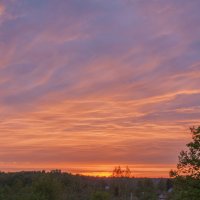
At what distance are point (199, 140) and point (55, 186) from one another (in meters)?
62.9

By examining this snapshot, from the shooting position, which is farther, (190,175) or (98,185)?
(98,185)

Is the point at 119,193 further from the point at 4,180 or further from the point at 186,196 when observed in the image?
the point at 186,196

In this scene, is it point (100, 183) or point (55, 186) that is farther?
point (100, 183)

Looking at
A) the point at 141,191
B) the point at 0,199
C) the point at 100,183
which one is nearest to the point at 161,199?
the point at 141,191

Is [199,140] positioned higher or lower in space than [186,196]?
higher

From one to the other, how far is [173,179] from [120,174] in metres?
110

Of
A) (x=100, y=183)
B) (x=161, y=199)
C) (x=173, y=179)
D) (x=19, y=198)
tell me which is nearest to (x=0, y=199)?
(x=19, y=198)

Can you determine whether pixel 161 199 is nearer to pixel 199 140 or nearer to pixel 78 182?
pixel 78 182

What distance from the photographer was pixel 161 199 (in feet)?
360

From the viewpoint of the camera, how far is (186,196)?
88.5 ft

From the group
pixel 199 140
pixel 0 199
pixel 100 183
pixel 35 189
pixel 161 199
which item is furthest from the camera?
pixel 100 183

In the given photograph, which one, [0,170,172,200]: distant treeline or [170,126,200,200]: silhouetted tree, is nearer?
[170,126,200,200]: silhouetted tree

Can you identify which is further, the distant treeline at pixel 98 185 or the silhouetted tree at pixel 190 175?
the distant treeline at pixel 98 185

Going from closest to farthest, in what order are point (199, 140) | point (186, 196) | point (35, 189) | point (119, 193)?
1. point (186, 196)
2. point (199, 140)
3. point (35, 189)
4. point (119, 193)
